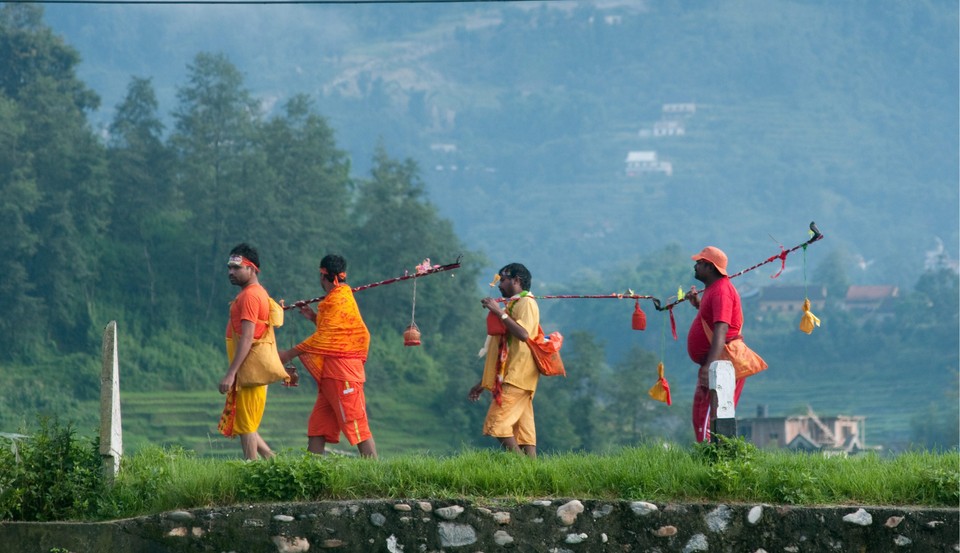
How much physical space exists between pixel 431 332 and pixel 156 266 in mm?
11889

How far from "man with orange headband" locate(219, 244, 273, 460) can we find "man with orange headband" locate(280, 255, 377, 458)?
375 millimetres

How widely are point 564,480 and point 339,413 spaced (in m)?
2.53

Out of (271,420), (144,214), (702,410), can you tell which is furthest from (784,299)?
(702,410)

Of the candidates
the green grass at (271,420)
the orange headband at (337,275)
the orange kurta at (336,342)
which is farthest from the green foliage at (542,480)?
the green grass at (271,420)

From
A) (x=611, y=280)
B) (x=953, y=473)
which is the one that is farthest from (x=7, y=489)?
(x=611, y=280)

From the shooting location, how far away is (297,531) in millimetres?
10500

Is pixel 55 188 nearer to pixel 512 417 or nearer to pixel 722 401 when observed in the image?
pixel 512 417

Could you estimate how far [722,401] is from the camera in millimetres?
11078

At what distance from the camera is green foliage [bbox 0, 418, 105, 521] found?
11078 mm

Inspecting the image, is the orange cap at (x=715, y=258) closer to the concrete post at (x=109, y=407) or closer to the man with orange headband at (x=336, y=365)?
the man with orange headband at (x=336, y=365)

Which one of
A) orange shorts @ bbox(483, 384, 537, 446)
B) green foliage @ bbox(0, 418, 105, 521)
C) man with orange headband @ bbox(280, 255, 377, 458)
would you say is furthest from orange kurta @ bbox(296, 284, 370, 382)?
green foliage @ bbox(0, 418, 105, 521)

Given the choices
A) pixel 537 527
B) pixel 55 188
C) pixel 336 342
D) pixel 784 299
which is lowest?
pixel 537 527

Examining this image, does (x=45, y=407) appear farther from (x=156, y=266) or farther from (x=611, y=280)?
(x=611, y=280)

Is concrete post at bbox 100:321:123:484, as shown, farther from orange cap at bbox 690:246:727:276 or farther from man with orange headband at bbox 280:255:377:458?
orange cap at bbox 690:246:727:276
